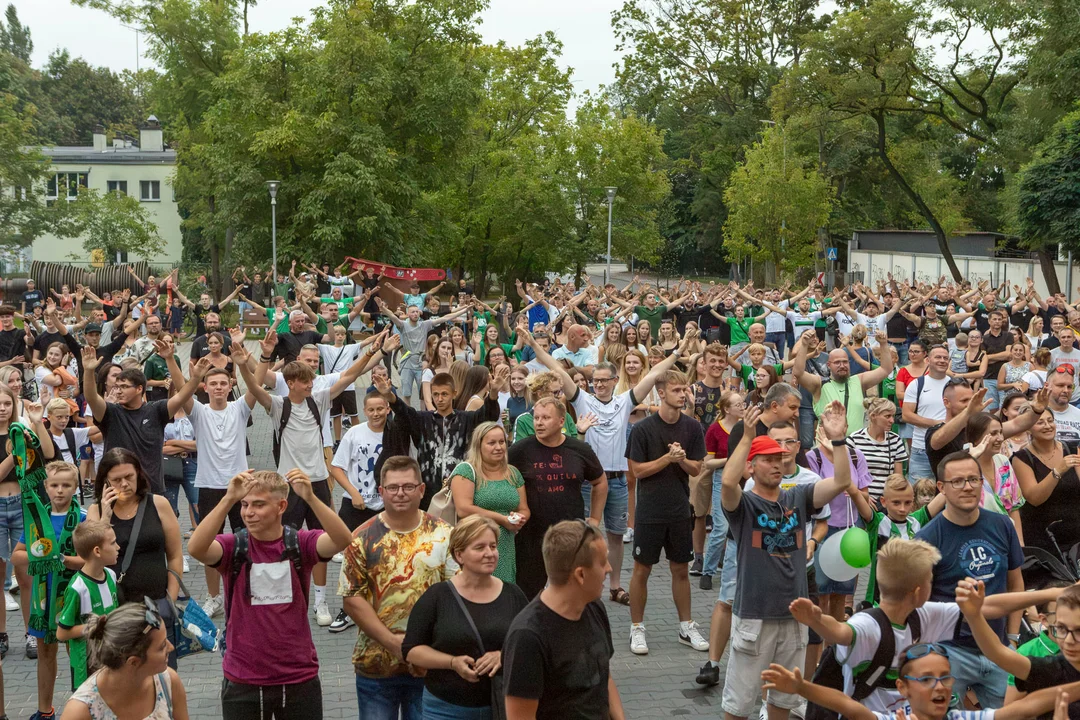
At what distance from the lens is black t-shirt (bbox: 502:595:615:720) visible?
3.98m

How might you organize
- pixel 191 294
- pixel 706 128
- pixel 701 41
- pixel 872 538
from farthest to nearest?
pixel 706 128 < pixel 701 41 < pixel 191 294 < pixel 872 538

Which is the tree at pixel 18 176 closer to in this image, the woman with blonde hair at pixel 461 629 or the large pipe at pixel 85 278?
the large pipe at pixel 85 278

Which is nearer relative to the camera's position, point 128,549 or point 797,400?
point 128,549

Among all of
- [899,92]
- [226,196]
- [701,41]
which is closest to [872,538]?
[226,196]

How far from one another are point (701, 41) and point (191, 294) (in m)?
32.3

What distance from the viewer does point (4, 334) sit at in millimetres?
13664

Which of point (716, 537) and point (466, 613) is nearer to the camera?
point (466, 613)

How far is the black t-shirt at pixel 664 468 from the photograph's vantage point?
25.5ft

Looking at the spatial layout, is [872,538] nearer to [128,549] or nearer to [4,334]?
[128,549]

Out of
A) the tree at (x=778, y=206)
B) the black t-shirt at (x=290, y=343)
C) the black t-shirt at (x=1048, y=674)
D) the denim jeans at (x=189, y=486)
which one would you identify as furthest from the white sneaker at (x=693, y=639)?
the tree at (x=778, y=206)

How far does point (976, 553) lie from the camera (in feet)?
17.9

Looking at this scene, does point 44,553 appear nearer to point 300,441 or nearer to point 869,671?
point 300,441

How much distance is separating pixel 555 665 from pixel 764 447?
2.19 meters

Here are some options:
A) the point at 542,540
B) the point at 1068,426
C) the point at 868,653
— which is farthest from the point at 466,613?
the point at 1068,426
